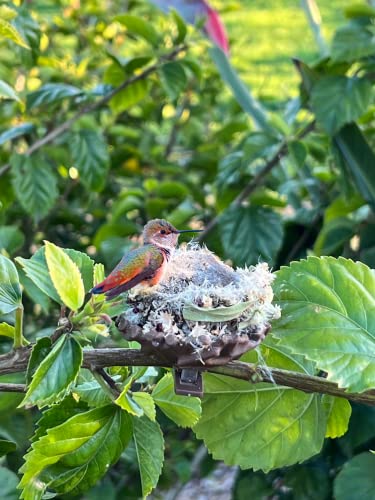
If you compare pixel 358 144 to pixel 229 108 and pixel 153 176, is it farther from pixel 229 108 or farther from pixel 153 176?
pixel 229 108

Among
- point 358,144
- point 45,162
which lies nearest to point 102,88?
point 45,162

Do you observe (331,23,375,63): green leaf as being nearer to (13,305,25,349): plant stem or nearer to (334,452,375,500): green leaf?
(334,452,375,500): green leaf

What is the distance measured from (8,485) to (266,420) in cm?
39

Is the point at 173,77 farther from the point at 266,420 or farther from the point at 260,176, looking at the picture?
the point at 266,420

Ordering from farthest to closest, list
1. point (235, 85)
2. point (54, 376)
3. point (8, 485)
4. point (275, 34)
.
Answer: point (275, 34) → point (235, 85) → point (8, 485) → point (54, 376)

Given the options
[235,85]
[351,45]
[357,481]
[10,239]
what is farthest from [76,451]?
[235,85]

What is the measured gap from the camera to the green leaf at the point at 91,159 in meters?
1.86

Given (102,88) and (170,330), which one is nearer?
(170,330)

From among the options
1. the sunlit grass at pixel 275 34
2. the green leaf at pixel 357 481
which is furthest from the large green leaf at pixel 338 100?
the sunlit grass at pixel 275 34

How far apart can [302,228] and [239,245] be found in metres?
0.41

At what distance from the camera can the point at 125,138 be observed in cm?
250

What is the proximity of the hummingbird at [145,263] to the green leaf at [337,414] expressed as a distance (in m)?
0.28

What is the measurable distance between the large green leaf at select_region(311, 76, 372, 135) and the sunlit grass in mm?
3695

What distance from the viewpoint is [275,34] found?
7172mm
